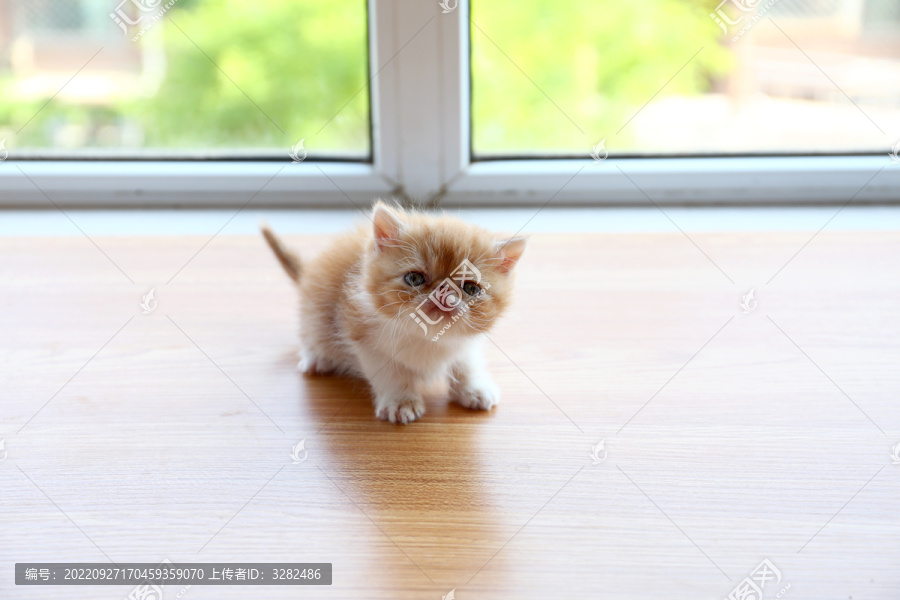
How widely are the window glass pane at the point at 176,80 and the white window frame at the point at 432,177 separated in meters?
0.08

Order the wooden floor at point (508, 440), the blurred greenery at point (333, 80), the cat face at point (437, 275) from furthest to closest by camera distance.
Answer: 1. the blurred greenery at point (333, 80)
2. the cat face at point (437, 275)
3. the wooden floor at point (508, 440)

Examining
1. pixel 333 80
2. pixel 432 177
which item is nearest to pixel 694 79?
pixel 432 177

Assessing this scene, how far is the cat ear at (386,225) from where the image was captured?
3.48 feet

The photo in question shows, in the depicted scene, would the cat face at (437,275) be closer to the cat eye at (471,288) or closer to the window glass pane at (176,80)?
the cat eye at (471,288)

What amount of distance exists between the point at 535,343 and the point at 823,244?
0.76 meters

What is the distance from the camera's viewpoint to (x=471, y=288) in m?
1.05

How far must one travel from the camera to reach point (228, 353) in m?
1.26

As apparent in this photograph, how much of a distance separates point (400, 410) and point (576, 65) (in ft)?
3.97

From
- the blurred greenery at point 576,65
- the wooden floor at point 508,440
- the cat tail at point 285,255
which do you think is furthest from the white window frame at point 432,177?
the cat tail at point 285,255

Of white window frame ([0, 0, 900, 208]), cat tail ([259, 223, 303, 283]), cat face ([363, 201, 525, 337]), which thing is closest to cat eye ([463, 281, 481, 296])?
cat face ([363, 201, 525, 337])

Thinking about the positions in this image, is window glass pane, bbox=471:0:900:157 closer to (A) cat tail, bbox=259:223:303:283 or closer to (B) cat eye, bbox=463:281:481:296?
(A) cat tail, bbox=259:223:303:283

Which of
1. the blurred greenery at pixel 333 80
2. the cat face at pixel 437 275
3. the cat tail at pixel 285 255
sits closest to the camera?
the cat face at pixel 437 275

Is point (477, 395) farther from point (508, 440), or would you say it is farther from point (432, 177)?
point (432, 177)

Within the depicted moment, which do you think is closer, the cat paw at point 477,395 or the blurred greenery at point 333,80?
the cat paw at point 477,395
